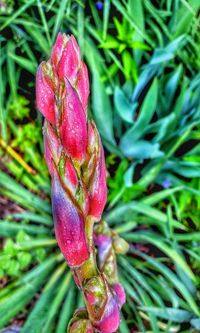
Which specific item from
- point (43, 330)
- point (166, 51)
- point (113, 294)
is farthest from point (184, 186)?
point (113, 294)

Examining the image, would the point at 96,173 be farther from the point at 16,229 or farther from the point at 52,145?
the point at 16,229

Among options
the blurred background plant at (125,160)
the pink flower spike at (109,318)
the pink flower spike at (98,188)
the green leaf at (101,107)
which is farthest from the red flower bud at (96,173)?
the green leaf at (101,107)

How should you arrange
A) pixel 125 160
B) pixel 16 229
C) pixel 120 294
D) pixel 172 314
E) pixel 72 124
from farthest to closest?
1. pixel 125 160
2. pixel 16 229
3. pixel 172 314
4. pixel 120 294
5. pixel 72 124

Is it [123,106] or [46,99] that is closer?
[46,99]

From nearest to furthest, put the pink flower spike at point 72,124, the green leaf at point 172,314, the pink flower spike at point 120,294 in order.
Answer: the pink flower spike at point 72,124
the pink flower spike at point 120,294
the green leaf at point 172,314

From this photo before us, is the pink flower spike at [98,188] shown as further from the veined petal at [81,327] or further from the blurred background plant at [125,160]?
the blurred background plant at [125,160]

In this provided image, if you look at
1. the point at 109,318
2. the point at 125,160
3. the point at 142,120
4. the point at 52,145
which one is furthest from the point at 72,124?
the point at 125,160

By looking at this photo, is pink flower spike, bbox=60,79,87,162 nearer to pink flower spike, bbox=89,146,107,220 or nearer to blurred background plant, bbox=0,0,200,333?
pink flower spike, bbox=89,146,107,220
